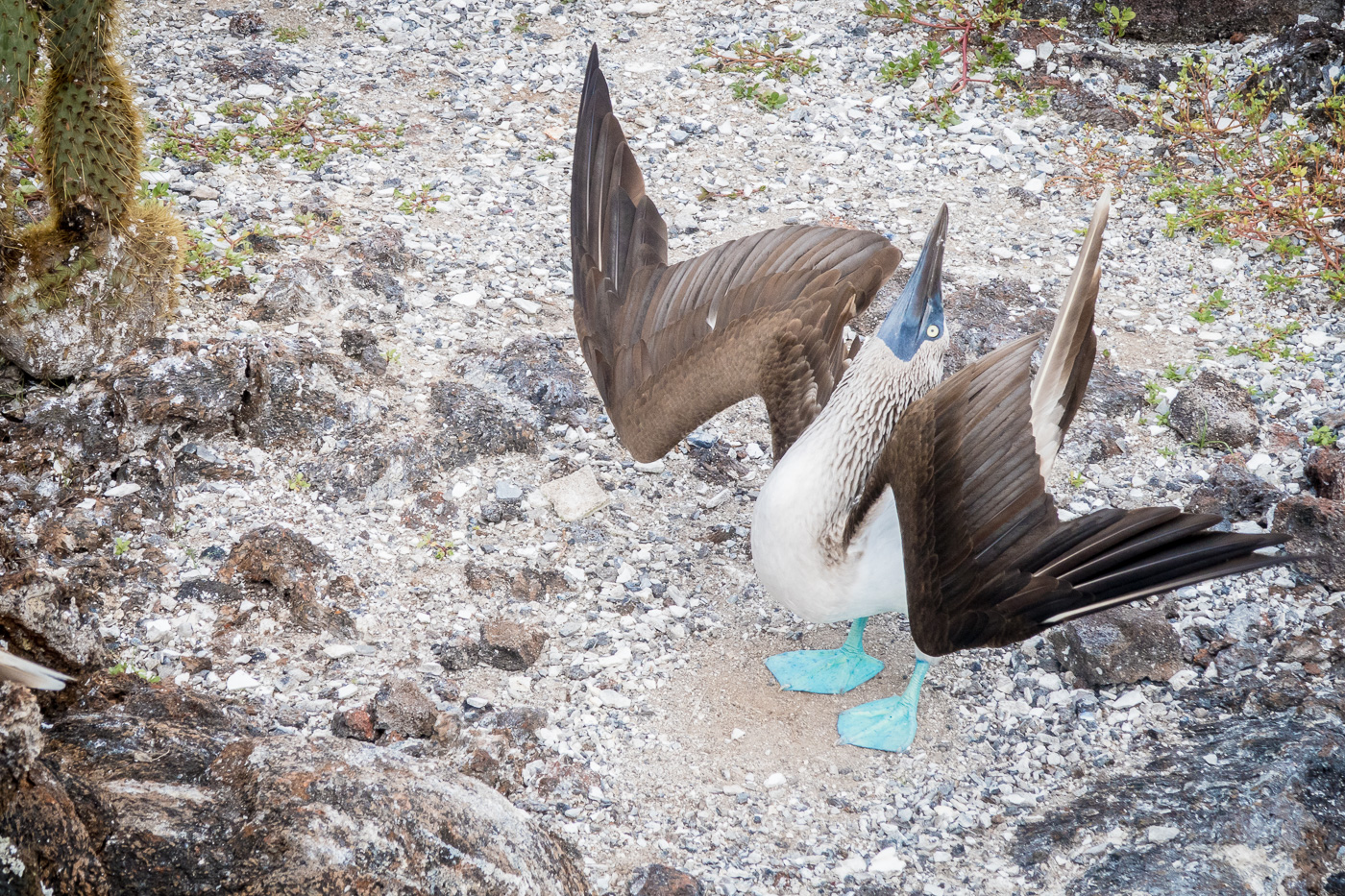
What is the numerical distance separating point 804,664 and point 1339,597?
2211mm

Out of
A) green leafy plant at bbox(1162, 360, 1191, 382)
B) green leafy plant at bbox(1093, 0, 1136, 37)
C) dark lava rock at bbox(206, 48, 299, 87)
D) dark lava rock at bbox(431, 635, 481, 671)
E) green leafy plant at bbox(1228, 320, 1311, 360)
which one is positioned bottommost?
dark lava rock at bbox(431, 635, 481, 671)

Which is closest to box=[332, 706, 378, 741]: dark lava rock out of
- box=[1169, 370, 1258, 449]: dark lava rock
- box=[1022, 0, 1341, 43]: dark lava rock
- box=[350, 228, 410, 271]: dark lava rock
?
box=[350, 228, 410, 271]: dark lava rock

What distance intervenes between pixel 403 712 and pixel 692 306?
2.00 m

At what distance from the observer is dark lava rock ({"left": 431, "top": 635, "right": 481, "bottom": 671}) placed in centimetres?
413

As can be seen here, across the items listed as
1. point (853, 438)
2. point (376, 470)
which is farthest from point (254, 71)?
point (853, 438)

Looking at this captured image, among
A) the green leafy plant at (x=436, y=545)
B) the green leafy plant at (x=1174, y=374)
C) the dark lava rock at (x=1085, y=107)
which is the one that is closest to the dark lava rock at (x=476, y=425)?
the green leafy plant at (x=436, y=545)

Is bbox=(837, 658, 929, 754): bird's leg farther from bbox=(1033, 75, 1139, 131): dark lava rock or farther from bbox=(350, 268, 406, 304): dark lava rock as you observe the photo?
bbox=(1033, 75, 1139, 131): dark lava rock

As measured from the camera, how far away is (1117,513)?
3209 millimetres

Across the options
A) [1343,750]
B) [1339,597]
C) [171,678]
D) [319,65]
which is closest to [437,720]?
[171,678]

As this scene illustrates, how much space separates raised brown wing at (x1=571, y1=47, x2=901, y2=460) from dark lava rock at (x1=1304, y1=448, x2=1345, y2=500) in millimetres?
2149

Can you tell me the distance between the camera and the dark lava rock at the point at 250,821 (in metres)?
2.32

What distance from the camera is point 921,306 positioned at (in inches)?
147

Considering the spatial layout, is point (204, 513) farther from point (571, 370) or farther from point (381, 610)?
point (571, 370)

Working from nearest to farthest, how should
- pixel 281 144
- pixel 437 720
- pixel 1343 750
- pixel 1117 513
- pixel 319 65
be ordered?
pixel 1117 513
pixel 1343 750
pixel 437 720
pixel 281 144
pixel 319 65
